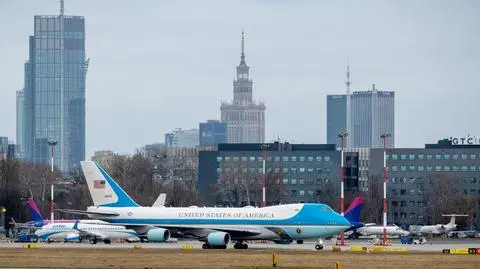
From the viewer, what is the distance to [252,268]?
3420 inches

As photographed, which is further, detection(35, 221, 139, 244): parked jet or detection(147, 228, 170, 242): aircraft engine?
detection(35, 221, 139, 244): parked jet

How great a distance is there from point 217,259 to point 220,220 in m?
24.7

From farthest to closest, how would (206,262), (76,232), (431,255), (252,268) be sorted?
(76,232), (431,255), (206,262), (252,268)

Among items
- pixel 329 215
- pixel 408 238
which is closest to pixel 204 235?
pixel 329 215

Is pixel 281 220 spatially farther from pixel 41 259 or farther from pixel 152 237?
pixel 41 259

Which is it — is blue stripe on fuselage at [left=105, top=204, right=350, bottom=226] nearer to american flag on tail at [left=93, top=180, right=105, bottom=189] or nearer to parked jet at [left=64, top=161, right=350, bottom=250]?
parked jet at [left=64, top=161, right=350, bottom=250]

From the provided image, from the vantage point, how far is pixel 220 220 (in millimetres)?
122812

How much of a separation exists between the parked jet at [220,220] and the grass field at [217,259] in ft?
24.8

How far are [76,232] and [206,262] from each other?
5583 centimetres

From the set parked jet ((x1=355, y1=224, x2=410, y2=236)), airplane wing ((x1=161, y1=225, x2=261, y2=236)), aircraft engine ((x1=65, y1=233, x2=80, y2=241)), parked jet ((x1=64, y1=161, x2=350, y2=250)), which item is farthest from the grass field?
parked jet ((x1=355, y1=224, x2=410, y2=236))

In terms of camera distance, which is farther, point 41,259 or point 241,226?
point 241,226

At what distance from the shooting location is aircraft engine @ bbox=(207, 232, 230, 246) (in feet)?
393

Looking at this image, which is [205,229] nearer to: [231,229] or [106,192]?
[231,229]

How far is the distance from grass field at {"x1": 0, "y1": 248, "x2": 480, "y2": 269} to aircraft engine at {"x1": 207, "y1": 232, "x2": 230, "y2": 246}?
593 cm
